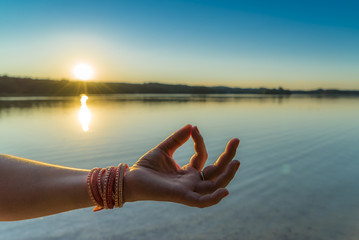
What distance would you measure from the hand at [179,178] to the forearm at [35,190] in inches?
17.9

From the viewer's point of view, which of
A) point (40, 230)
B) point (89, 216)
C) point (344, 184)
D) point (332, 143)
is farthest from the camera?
point (332, 143)

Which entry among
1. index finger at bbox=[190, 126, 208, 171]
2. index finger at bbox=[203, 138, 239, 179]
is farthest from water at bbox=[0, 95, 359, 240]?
index finger at bbox=[203, 138, 239, 179]

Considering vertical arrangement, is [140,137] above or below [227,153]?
below

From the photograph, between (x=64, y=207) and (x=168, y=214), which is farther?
(x=168, y=214)

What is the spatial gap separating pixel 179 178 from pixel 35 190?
123cm

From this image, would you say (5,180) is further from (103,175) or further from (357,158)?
(357,158)

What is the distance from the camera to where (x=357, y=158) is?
10.0m

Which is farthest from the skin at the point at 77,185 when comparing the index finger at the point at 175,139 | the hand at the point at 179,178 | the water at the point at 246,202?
the water at the point at 246,202

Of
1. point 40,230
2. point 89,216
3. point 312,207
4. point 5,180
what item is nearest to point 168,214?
point 89,216

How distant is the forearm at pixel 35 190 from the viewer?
1.97 m

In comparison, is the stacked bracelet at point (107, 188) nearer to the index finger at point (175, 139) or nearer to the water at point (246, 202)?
the index finger at point (175, 139)

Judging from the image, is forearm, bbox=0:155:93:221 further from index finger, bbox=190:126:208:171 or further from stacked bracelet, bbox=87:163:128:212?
index finger, bbox=190:126:208:171

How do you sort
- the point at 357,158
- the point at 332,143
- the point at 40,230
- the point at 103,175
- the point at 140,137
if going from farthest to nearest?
1. the point at 140,137
2. the point at 332,143
3. the point at 357,158
4. the point at 40,230
5. the point at 103,175

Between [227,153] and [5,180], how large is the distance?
1.91 m
